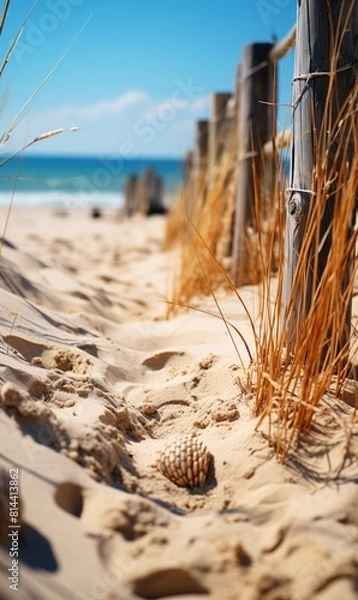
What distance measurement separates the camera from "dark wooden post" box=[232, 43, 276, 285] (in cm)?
315

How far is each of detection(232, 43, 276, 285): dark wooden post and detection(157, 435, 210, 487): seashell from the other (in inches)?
70.0

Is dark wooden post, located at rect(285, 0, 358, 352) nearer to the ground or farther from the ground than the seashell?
farther from the ground

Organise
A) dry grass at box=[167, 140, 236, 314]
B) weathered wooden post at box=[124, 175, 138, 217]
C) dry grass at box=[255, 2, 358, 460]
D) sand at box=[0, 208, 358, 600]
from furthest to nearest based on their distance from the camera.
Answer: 1. weathered wooden post at box=[124, 175, 138, 217]
2. dry grass at box=[167, 140, 236, 314]
3. dry grass at box=[255, 2, 358, 460]
4. sand at box=[0, 208, 358, 600]

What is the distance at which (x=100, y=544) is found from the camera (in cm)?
113

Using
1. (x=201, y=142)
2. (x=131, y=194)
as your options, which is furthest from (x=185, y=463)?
(x=131, y=194)

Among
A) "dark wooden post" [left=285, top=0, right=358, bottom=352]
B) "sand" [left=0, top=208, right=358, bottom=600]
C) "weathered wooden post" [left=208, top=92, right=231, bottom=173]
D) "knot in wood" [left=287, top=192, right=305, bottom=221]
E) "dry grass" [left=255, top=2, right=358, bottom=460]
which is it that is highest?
"weathered wooden post" [left=208, top=92, right=231, bottom=173]

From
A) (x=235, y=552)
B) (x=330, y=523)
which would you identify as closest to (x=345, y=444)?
(x=330, y=523)

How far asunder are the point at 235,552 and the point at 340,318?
25.9 inches

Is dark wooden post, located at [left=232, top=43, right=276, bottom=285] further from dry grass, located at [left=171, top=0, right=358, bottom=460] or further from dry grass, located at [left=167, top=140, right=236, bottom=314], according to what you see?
dry grass, located at [left=171, top=0, right=358, bottom=460]

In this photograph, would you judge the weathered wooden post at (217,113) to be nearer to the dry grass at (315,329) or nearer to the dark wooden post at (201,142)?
the dark wooden post at (201,142)

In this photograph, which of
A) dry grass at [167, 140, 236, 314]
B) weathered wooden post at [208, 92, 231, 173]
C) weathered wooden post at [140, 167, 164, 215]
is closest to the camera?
dry grass at [167, 140, 236, 314]

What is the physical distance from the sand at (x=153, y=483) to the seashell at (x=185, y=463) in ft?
0.07

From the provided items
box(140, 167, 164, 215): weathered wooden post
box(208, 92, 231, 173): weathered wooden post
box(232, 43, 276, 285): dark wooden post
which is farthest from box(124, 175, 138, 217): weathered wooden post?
box(232, 43, 276, 285): dark wooden post

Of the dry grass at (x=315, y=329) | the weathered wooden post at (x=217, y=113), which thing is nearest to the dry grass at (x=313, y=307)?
the dry grass at (x=315, y=329)
